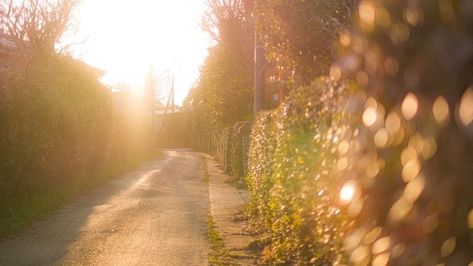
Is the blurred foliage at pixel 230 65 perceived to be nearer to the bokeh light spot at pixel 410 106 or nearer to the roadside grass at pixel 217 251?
the roadside grass at pixel 217 251

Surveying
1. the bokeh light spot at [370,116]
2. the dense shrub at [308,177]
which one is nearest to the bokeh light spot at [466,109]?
the bokeh light spot at [370,116]

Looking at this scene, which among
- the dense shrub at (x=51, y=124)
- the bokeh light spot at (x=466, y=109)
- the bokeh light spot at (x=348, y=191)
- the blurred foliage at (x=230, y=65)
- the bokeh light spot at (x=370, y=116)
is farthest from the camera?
the blurred foliage at (x=230, y=65)

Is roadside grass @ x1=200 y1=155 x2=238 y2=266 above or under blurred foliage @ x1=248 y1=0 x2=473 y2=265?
under

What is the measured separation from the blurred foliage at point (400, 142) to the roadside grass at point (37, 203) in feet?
28.0

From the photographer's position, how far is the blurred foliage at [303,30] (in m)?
10.8

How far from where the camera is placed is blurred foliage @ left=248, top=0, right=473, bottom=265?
245 centimetres

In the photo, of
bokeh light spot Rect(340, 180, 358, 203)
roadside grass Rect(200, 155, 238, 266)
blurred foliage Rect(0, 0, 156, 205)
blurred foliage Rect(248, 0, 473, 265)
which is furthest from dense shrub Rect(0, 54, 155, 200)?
bokeh light spot Rect(340, 180, 358, 203)

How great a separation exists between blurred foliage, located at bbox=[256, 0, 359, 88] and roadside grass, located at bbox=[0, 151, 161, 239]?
5285mm

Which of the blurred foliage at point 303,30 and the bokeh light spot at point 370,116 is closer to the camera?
the bokeh light spot at point 370,116

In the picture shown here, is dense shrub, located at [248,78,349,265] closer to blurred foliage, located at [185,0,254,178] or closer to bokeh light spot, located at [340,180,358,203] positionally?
bokeh light spot, located at [340,180,358,203]

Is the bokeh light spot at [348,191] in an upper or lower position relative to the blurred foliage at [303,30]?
lower

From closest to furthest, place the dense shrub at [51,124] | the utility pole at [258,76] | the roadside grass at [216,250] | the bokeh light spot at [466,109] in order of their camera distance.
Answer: the bokeh light spot at [466,109]
the roadside grass at [216,250]
the dense shrub at [51,124]
the utility pole at [258,76]

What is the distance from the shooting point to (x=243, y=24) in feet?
101

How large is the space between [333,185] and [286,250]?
3.04 meters
